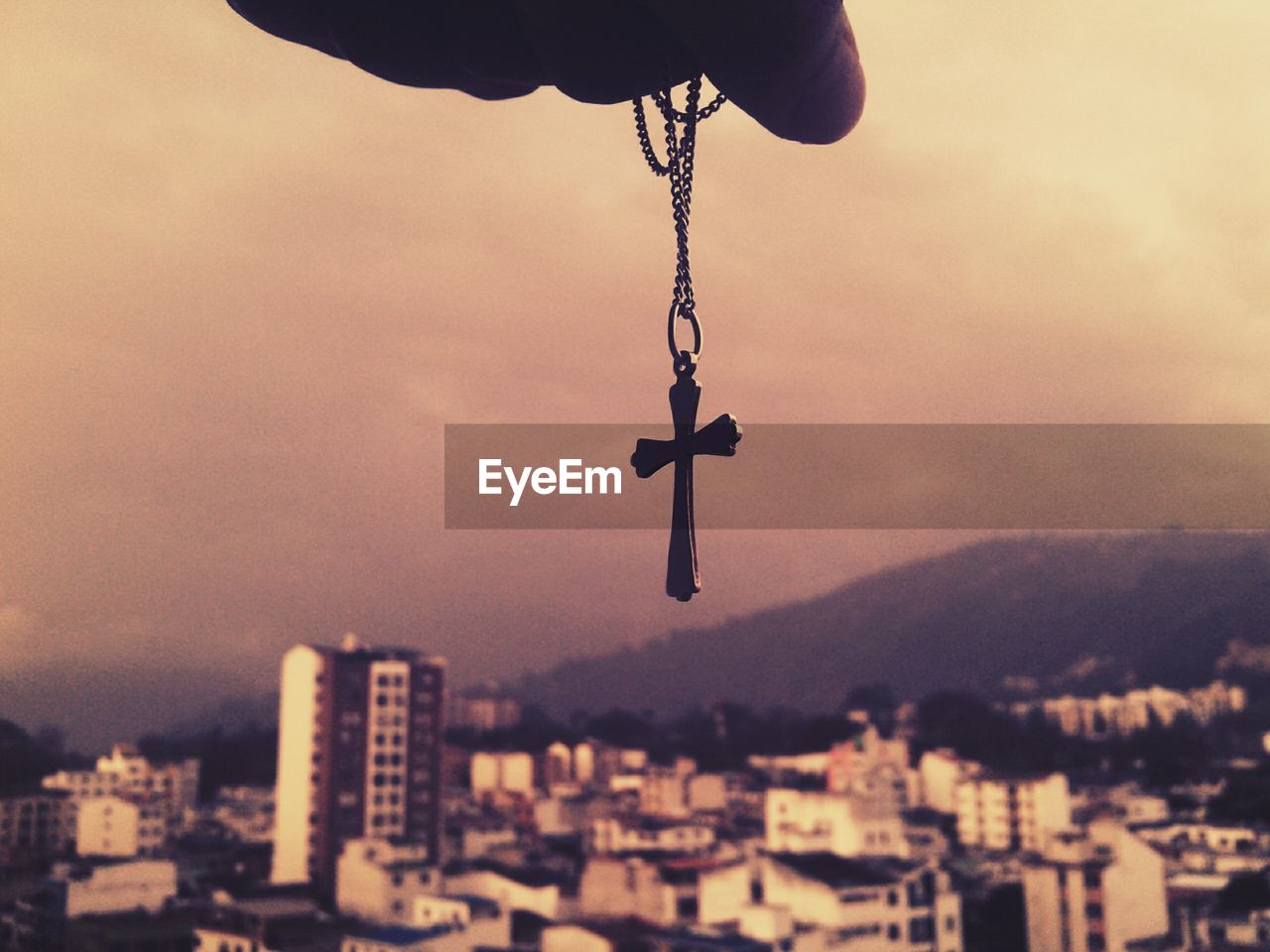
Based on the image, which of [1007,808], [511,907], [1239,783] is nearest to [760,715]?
[1007,808]

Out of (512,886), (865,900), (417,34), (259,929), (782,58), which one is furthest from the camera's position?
(512,886)

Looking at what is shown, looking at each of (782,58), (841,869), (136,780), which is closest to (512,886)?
(841,869)

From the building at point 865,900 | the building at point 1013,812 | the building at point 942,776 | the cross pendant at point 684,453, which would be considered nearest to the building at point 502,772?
the building at point 942,776

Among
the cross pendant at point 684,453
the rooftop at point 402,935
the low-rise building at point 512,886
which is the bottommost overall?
the rooftop at point 402,935

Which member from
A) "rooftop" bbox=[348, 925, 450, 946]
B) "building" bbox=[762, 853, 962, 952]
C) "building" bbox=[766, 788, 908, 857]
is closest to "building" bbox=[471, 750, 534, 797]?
"building" bbox=[766, 788, 908, 857]

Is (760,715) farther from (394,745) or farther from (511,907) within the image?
(511,907)

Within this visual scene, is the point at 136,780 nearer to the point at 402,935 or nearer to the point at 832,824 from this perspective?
the point at 402,935

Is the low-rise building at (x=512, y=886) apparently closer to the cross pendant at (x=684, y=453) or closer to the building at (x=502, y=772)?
the building at (x=502, y=772)

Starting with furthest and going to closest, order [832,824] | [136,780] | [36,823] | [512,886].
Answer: [136,780]
[36,823]
[832,824]
[512,886]
